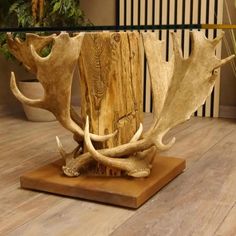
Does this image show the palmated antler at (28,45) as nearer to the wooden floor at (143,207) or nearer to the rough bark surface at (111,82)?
the rough bark surface at (111,82)

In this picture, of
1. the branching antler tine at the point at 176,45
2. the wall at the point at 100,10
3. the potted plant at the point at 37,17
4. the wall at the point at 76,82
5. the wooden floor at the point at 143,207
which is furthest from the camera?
the wall at the point at 100,10

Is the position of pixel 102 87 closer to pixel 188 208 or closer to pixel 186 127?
pixel 188 208

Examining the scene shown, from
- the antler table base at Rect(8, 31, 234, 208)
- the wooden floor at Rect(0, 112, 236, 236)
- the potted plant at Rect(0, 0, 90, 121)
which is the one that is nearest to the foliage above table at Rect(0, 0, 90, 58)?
the potted plant at Rect(0, 0, 90, 121)

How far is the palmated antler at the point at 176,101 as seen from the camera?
167 cm

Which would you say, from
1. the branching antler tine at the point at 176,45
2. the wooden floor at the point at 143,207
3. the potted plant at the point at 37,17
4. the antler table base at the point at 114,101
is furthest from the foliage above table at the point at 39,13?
the branching antler tine at the point at 176,45

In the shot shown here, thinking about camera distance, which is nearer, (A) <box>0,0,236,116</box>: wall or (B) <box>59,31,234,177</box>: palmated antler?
(B) <box>59,31,234,177</box>: palmated antler

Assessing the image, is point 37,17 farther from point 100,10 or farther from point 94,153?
point 94,153

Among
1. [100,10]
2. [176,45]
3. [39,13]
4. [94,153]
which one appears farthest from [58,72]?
[100,10]

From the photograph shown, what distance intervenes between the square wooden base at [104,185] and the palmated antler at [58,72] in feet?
0.63

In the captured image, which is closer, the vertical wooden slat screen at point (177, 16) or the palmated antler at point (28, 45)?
the palmated antler at point (28, 45)

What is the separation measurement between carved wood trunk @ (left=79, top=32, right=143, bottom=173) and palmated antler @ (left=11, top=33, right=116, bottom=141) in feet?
0.26

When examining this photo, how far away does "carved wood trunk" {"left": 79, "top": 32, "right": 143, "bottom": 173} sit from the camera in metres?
1.72

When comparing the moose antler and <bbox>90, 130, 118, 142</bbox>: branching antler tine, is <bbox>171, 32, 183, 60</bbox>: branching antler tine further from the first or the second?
<bbox>90, 130, 118, 142</bbox>: branching antler tine

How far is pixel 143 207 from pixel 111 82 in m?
0.52
